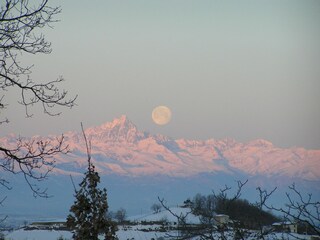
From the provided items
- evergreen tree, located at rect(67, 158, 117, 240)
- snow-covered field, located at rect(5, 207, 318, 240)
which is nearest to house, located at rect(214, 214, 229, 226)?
snow-covered field, located at rect(5, 207, 318, 240)

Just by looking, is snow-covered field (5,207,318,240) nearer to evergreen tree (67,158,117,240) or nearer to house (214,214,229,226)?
house (214,214,229,226)

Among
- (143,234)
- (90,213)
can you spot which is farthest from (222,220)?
(143,234)

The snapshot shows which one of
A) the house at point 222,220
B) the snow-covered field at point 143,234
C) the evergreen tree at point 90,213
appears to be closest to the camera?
the house at point 222,220

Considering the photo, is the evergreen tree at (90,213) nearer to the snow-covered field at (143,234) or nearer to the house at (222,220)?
the snow-covered field at (143,234)

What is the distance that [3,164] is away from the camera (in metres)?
8.98

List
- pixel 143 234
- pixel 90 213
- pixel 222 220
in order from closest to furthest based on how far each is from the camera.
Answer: pixel 222 220, pixel 90 213, pixel 143 234

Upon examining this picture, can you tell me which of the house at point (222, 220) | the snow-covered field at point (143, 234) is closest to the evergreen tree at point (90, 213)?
the snow-covered field at point (143, 234)

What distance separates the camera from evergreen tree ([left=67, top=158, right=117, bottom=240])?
882 cm

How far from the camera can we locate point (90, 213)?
8930 mm

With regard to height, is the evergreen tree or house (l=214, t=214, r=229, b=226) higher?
the evergreen tree

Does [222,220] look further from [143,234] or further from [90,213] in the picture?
[143,234]

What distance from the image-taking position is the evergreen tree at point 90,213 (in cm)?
882

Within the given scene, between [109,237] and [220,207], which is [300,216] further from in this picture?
[109,237]

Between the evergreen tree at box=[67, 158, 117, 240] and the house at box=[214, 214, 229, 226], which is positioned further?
the evergreen tree at box=[67, 158, 117, 240]
